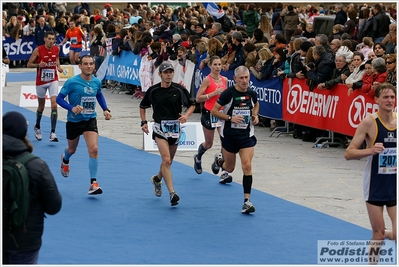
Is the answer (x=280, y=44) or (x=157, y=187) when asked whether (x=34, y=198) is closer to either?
(x=157, y=187)

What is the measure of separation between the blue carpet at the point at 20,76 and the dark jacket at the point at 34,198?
24.3m

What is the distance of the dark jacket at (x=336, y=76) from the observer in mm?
15812

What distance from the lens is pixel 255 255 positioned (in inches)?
361

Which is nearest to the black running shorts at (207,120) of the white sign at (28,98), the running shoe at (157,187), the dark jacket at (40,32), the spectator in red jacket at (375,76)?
the running shoe at (157,187)

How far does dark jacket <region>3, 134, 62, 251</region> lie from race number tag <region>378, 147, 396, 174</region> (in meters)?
3.19

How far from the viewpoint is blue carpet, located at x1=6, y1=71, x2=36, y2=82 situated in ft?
101

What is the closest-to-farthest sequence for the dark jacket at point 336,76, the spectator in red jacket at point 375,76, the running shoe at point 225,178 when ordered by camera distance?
the running shoe at point 225,178 < the spectator in red jacket at point 375,76 < the dark jacket at point 336,76

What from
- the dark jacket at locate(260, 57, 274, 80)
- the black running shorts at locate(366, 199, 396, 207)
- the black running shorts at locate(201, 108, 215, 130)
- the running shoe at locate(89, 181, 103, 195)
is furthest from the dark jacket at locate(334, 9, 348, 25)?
the black running shorts at locate(366, 199, 396, 207)

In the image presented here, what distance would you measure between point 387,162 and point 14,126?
3.63 meters

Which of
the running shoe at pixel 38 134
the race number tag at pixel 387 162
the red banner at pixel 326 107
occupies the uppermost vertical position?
the race number tag at pixel 387 162

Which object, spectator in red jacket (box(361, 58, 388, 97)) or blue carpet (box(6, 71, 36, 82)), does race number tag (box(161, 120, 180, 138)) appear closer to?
spectator in red jacket (box(361, 58, 388, 97))

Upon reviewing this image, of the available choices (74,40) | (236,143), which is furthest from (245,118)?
(74,40)

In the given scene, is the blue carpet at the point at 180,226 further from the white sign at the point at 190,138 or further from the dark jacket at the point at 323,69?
the dark jacket at the point at 323,69

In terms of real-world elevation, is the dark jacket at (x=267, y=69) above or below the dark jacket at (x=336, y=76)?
below
